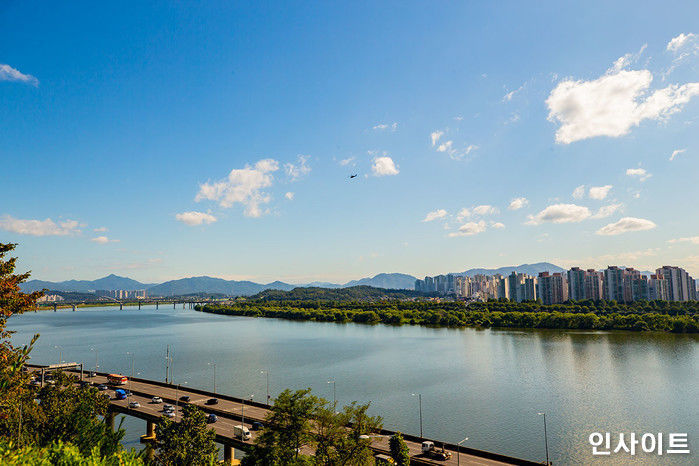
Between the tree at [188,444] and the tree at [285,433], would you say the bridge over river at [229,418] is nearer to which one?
the tree at [285,433]

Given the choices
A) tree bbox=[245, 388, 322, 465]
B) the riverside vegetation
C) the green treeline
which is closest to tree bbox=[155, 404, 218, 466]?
tree bbox=[245, 388, 322, 465]

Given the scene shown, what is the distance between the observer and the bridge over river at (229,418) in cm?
2947

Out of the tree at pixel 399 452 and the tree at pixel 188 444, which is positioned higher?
the tree at pixel 188 444

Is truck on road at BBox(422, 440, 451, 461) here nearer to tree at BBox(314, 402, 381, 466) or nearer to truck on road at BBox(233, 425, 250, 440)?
tree at BBox(314, 402, 381, 466)

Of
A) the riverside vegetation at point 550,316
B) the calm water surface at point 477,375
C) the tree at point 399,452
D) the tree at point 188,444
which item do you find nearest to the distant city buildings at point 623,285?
the riverside vegetation at point 550,316

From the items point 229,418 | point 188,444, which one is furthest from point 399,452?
point 229,418

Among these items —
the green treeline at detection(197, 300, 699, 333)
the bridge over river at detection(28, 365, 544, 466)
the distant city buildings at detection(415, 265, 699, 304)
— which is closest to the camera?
the bridge over river at detection(28, 365, 544, 466)

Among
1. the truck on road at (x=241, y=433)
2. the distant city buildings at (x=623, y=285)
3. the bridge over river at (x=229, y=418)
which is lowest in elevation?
the bridge over river at (x=229, y=418)

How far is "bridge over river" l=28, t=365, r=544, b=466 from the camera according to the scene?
29469 millimetres

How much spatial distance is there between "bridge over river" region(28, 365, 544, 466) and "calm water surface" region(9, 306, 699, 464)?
9.72ft

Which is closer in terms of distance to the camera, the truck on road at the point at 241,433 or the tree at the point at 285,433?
the tree at the point at 285,433

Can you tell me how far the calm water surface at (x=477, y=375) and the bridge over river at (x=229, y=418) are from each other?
9.72 feet

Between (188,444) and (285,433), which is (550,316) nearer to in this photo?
(285,433)

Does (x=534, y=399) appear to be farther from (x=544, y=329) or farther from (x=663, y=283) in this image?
(x=663, y=283)
